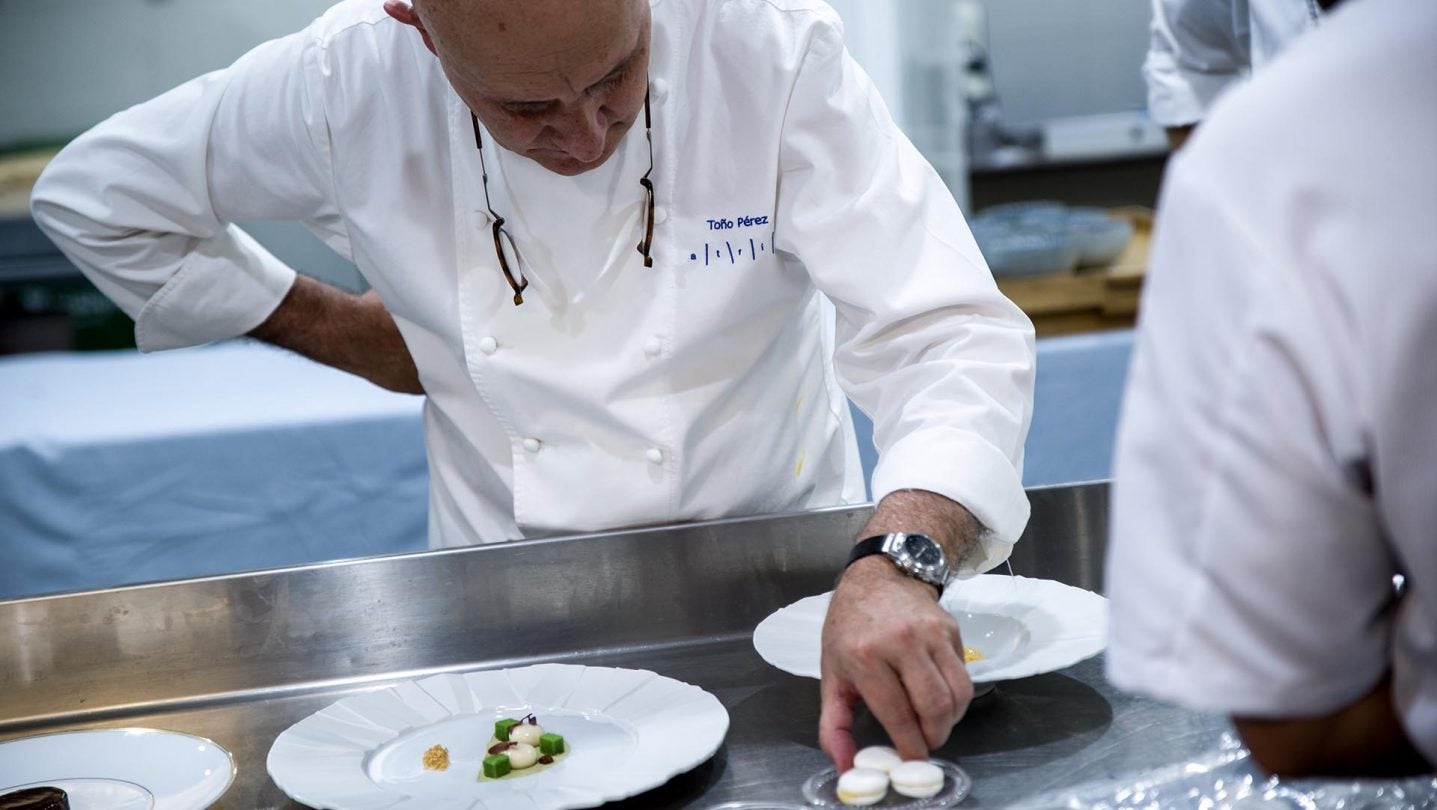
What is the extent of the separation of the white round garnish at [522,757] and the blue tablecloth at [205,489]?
1.65m

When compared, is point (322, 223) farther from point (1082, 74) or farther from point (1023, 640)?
point (1082, 74)

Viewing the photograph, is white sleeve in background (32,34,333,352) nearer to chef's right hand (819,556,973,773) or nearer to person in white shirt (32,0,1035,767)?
person in white shirt (32,0,1035,767)

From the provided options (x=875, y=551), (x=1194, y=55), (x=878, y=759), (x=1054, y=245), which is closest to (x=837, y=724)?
(x=878, y=759)

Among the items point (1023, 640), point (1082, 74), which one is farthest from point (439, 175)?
point (1082, 74)

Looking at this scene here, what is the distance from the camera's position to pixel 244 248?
1.74 meters

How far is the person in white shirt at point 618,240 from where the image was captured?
50.1 inches

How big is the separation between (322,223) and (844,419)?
64 cm

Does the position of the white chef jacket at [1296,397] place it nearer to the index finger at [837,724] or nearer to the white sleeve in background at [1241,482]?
the white sleeve in background at [1241,482]

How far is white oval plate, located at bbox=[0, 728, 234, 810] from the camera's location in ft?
3.59

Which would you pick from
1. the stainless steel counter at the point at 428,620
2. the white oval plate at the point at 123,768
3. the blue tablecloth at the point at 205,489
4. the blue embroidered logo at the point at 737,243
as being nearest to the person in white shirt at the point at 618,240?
A: the blue embroidered logo at the point at 737,243

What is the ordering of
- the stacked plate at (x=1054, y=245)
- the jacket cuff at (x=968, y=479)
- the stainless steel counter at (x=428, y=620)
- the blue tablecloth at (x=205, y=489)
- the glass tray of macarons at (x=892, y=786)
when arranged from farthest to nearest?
the stacked plate at (x=1054, y=245), the blue tablecloth at (x=205, y=489), the stainless steel counter at (x=428, y=620), the jacket cuff at (x=968, y=479), the glass tray of macarons at (x=892, y=786)

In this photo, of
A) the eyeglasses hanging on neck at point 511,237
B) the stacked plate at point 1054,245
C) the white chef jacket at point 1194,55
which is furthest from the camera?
the stacked plate at point 1054,245

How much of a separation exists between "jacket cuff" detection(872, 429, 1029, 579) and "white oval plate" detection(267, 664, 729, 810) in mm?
248

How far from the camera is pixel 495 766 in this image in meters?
1.09
